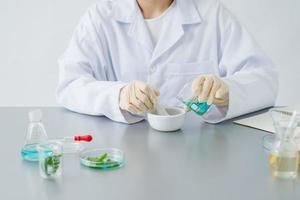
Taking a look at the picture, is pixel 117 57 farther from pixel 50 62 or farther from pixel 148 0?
pixel 50 62

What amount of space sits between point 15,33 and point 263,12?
3.86ft

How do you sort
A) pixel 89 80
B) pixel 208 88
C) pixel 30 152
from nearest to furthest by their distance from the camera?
pixel 30 152 → pixel 208 88 → pixel 89 80

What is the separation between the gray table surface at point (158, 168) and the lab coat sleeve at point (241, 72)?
0.20ft

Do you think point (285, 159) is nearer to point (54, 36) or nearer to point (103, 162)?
point (103, 162)

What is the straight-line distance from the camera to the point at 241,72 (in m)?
1.25

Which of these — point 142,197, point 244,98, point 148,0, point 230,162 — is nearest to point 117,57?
point 148,0

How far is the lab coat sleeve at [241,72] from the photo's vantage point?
1.12 metres

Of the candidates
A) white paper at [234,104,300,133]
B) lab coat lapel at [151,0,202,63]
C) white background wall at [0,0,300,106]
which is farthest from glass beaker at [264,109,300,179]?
white background wall at [0,0,300,106]

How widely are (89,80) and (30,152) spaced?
0.40 meters

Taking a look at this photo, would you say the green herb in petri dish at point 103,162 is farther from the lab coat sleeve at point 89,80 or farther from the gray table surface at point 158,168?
the lab coat sleeve at point 89,80

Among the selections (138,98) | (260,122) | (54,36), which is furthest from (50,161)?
(54,36)

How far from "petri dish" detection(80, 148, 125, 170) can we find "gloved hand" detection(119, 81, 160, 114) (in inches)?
7.5

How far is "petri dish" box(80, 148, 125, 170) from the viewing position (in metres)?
0.82

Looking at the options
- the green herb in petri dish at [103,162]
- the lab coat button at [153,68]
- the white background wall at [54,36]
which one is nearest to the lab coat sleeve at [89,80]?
the lab coat button at [153,68]
